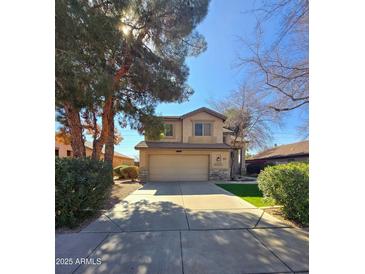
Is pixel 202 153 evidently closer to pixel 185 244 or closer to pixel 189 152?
pixel 189 152

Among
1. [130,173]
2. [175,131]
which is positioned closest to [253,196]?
[175,131]

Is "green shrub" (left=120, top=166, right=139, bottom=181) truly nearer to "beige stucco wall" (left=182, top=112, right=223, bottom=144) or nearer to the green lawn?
"beige stucco wall" (left=182, top=112, right=223, bottom=144)

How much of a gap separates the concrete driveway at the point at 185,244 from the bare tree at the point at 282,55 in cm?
415

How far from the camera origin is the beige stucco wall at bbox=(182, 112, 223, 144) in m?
16.2

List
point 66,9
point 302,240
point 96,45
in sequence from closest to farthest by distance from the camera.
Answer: point 302,240, point 66,9, point 96,45

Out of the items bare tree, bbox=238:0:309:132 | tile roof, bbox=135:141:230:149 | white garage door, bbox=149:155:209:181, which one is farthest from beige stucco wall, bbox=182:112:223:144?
bare tree, bbox=238:0:309:132

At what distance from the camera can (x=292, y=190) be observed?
5.21 metres

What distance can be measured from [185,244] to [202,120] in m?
13.2

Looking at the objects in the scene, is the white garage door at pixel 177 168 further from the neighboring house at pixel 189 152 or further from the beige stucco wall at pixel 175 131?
the beige stucco wall at pixel 175 131
